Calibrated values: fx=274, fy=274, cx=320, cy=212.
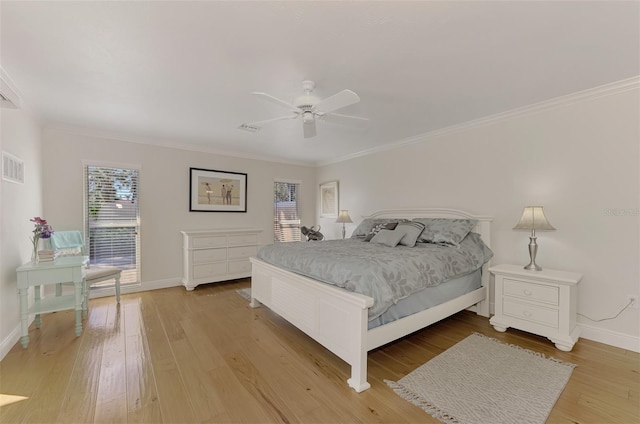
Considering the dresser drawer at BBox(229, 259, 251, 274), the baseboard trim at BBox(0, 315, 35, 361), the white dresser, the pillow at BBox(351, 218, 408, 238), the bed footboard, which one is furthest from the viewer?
the dresser drawer at BBox(229, 259, 251, 274)

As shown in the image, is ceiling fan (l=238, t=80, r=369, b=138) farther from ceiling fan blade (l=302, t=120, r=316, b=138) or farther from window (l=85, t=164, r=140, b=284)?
window (l=85, t=164, r=140, b=284)

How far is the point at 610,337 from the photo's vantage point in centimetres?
259

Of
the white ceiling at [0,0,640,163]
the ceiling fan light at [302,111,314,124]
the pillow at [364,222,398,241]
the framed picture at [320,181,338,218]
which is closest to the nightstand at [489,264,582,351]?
the pillow at [364,222,398,241]

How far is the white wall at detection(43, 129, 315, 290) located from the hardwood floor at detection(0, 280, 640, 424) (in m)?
1.36

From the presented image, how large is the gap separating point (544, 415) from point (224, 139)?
464 centimetres

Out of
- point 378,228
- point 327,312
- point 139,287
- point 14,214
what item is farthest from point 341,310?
point 139,287

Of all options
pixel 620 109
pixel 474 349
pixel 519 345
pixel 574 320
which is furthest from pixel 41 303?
pixel 620 109

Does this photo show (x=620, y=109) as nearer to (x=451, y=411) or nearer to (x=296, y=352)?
(x=451, y=411)

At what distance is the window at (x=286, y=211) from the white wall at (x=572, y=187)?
324 centimetres

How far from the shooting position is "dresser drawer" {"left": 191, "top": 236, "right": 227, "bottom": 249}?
4.46 metres

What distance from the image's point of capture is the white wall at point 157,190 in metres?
3.76

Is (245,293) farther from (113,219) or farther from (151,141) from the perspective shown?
(151,141)

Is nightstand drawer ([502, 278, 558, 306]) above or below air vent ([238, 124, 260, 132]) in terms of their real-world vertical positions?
below

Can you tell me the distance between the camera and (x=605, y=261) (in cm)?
264
